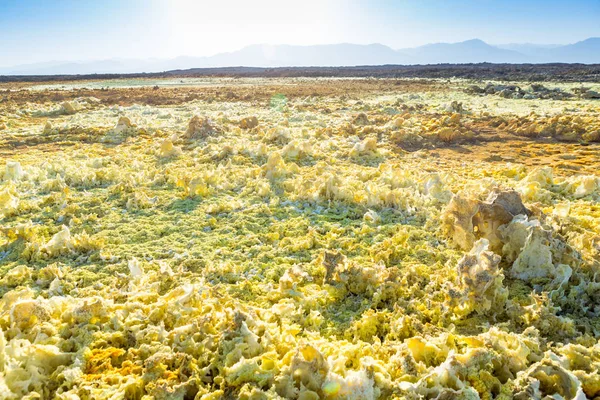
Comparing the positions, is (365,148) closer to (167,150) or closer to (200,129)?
(167,150)

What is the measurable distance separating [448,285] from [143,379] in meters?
3.19

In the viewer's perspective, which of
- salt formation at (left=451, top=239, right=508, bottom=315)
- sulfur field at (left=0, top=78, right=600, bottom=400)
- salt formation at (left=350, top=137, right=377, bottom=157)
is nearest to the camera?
sulfur field at (left=0, top=78, right=600, bottom=400)

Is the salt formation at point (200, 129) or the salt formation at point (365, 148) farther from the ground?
the salt formation at point (200, 129)

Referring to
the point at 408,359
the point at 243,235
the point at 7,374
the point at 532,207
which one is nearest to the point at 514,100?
the point at 532,207

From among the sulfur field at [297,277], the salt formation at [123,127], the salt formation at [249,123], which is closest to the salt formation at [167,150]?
the sulfur field at [297,277]

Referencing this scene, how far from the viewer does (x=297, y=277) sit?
15.9 feet

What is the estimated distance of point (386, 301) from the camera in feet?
14.5

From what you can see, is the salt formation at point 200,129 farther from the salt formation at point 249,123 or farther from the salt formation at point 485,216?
the salt formation at point 485,216

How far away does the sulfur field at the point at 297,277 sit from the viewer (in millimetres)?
2965

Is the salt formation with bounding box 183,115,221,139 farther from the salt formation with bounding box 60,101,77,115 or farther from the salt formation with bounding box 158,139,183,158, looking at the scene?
the salt formation with bounding box 60,101,77,115

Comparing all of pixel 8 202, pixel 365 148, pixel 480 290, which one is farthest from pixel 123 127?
pixel 480 290

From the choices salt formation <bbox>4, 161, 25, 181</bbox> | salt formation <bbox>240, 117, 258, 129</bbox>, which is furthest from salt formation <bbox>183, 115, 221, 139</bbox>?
salt formation <bbox>4, 161, 25, 181</bbox>

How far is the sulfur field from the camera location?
2.96 meters

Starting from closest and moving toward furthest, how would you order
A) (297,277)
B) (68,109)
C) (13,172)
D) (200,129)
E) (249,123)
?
1. (297,277)
2. (13,172)
3. (200,129)
4. (249,123)
5. (68,109)
